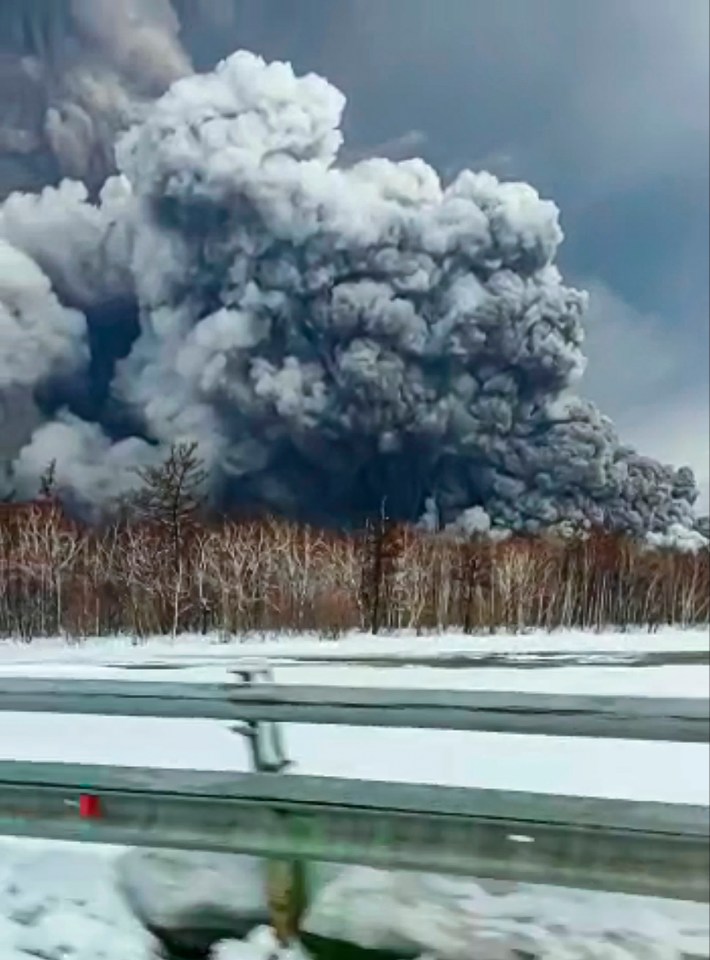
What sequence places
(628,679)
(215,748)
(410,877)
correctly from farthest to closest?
(215,748), (410,877), (628,679)

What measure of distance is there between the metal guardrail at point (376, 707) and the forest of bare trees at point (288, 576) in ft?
0.35

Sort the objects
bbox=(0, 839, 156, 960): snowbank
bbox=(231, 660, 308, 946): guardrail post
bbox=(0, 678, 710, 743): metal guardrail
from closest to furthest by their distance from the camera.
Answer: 1. bbox=(0, 678, 710, 743): metal guardrail
2. bbox=(231, 660, 308, 946): guardrail post
3. bbox=(0, 839, 156, 960): snowbank

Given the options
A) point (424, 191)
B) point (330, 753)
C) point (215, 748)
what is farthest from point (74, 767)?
point (424, 191)

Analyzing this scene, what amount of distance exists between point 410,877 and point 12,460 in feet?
3.51

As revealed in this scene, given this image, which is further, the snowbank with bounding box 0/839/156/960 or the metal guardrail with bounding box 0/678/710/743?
the snowbank with bounding box 0/839/156/960

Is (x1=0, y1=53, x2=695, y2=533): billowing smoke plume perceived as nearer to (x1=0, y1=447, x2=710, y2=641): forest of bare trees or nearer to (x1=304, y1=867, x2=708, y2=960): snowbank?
(x1=0, y1=447, x2=710, y2=641): forest of bare trees

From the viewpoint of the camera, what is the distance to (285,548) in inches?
79.0

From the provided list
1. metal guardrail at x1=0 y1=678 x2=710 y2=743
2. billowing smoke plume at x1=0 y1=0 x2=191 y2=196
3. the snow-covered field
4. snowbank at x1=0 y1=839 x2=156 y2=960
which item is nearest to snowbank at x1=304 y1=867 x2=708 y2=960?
the snow-covered field

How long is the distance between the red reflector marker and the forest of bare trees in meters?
0.30

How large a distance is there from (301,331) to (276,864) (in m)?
0.99

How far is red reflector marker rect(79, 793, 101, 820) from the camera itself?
213 centimetres

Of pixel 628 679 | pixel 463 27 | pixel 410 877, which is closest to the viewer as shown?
pixel 628 679

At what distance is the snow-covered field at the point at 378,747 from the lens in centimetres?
175

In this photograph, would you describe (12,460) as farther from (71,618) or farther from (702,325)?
(702,325)
